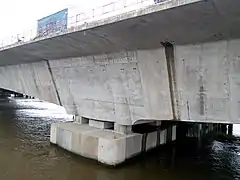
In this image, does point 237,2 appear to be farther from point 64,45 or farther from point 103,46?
point 64,45

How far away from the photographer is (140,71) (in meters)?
12.0

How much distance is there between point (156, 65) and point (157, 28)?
A: 2064 millimetres

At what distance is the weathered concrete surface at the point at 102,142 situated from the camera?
41.4ft

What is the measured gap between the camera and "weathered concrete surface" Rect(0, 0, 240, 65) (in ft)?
24.8

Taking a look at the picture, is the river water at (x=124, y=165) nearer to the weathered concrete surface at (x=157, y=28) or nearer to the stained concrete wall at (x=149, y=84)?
the stained concrete wall at (x=149, y=84)

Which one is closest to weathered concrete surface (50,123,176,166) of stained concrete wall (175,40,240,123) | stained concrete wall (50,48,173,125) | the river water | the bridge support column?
the bridge support column

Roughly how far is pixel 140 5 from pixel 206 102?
405 cm

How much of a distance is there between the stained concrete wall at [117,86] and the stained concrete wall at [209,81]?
0.83 m

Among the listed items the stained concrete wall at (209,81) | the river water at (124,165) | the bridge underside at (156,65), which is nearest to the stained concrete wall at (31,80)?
the bridge underside at (156,65)

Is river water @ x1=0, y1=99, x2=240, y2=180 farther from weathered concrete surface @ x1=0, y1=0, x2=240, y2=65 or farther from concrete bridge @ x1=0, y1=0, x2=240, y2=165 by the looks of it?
weathered concrete surface @ x1=0, y1=0, x2=240, y2=65

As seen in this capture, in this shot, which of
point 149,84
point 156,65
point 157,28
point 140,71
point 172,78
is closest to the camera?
point 157,28

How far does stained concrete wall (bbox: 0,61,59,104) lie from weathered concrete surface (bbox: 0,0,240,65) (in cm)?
506

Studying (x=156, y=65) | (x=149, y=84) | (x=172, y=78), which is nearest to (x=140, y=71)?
(x=149, y=84)

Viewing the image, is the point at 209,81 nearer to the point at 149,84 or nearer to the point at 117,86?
the point at 149,84
